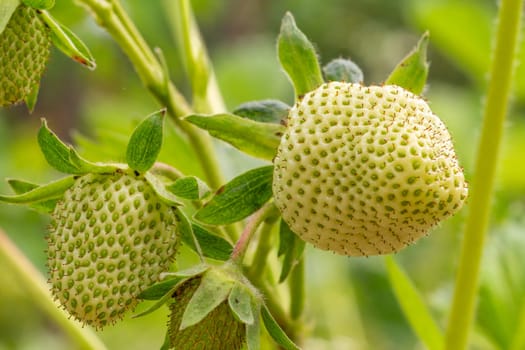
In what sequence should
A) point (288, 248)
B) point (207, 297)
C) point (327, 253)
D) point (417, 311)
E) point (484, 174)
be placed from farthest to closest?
point (327, 253), point (417, 311), point (484, 174), point (288, 248), point (207, 297)

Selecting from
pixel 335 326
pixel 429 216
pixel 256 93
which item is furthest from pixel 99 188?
pixel 256 93

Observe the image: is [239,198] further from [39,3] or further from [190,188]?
[39,3]

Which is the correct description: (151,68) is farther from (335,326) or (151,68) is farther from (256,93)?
(256,93)

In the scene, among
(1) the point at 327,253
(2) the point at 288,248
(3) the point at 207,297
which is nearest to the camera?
(3) the point at 207,297

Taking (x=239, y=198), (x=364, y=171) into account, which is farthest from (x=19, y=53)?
(x=364, y=171)

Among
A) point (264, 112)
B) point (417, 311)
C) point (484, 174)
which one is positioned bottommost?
point (417, 311)

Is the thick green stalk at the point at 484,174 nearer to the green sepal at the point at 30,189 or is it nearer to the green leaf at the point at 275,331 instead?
the green leaf at the point at 275,331

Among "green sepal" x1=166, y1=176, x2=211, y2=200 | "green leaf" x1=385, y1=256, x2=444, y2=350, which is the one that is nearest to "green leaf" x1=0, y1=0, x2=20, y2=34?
"green sepal" x1=166, y1=176, x2=211, y2=200
